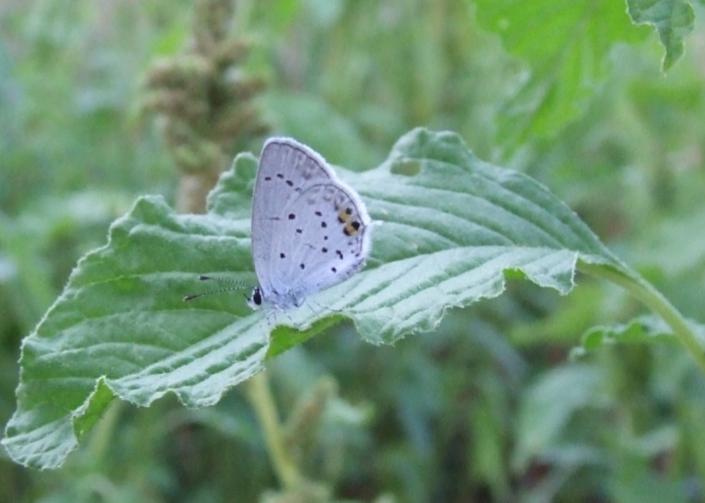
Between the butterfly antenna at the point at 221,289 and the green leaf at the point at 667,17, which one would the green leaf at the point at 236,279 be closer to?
the butterfly antenna at the point at 221,289

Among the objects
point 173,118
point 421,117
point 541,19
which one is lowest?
point 541,19

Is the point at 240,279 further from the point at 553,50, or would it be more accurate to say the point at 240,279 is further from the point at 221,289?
the point at 553,50

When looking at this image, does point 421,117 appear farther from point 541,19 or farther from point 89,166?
point 541,19

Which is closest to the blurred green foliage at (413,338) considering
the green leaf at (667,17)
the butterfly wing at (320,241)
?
the butterfly wing at (320,241)

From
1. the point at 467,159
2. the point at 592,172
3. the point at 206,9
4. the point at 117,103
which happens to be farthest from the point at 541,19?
the point at 117,103

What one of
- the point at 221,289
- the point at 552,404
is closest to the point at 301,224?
the point at 221,289

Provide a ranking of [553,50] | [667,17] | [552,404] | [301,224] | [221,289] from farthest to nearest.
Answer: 1. [552,404]
2. [553,50]
3. [301,224]
4. [221,289]
5. [667,17]
